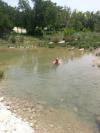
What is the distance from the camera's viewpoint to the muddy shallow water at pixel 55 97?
13.5 m

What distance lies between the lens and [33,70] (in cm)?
2869

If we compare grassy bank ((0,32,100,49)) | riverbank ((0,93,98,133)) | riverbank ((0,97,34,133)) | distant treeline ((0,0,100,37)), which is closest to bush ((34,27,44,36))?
distant treeline ((0,0,100,37))

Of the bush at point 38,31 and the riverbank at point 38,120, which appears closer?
the riverbank at point 38,120

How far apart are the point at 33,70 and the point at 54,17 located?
4297 centimetres

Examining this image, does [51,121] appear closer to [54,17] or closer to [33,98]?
[33,98]

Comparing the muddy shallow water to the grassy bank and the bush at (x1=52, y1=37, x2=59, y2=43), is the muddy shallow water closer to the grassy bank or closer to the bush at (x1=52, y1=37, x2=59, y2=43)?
the grassy bank

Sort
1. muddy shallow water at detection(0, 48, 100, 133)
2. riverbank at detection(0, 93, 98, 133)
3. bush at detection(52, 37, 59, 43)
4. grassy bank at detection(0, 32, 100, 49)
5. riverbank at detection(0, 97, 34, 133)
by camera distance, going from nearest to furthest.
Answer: riverbank at detection(0, 97, 34, 133)
riverbank at detection(0, 93, 98, 133)
muddy shallow water at detection(0, 48, 100, 133)
grassy bank at detection(0, 32, 100, 49)
bush at detection(52, 37, 59, 43)

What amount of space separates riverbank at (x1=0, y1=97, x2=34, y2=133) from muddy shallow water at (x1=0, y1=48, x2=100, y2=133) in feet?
1.60

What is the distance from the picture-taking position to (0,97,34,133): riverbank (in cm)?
1168

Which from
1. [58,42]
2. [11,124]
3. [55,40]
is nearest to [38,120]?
[11,124]

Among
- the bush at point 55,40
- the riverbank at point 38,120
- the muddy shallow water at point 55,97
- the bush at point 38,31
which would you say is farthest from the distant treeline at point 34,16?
the riverbank at point 38,120

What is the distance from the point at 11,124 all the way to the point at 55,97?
20.6 ft

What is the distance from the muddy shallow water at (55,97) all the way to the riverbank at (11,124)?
1.60 ft

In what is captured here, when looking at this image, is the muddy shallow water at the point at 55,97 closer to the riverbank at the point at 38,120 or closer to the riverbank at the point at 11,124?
the riverbank at the point at 38,120
